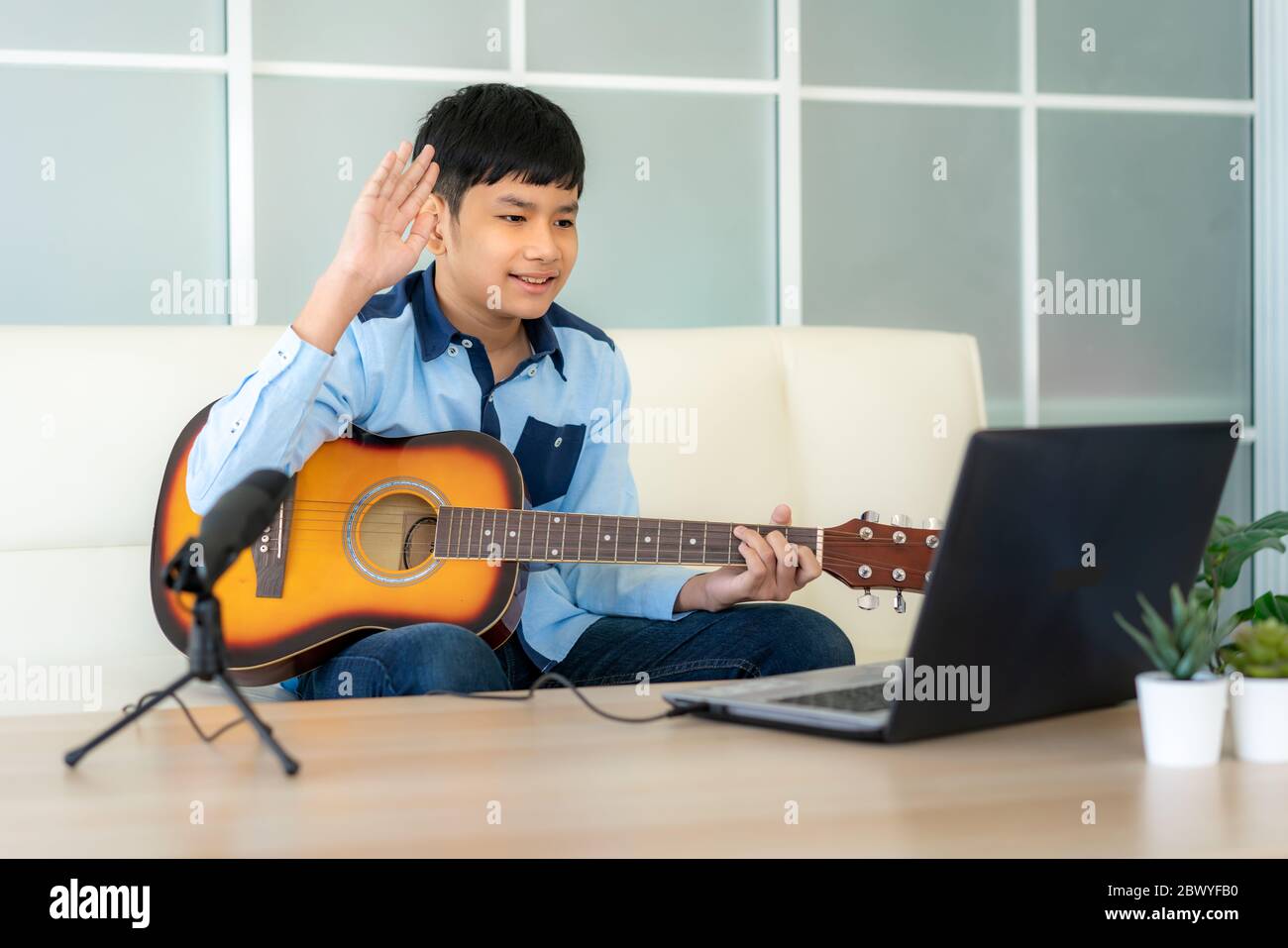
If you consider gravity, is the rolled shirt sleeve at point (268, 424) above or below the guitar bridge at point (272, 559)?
above

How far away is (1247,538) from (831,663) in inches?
42.6

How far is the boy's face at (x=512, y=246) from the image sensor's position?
1659 mm

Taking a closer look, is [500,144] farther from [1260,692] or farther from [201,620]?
[1260,692]

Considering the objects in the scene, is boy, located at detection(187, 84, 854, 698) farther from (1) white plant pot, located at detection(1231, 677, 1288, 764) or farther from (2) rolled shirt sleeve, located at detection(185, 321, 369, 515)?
(1) white plant pot, located at detection(1231, 677, 1288, 764)

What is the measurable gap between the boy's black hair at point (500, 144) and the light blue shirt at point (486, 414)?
154 mm

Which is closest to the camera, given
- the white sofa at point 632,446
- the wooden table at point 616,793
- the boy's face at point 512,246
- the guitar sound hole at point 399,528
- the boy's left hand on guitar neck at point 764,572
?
the wooden table at point 616,793

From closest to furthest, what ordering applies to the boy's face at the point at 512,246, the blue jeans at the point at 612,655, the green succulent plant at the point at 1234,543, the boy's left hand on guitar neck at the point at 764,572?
the blue jeans at the point at 612,655, the boy's left hand on guitar neck at the point at 764,572, the boy's face at the point at 512,246, the green succulent plant at the point at 1234,543

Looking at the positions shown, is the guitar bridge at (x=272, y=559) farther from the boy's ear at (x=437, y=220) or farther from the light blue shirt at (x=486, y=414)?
the boy's ear at (x=437, y=220)

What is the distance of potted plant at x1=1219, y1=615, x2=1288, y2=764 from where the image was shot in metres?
0.82

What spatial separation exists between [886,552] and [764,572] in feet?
0.49

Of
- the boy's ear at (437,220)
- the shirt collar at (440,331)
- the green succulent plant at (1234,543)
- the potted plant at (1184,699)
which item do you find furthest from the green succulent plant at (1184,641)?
the green succulent plant at (1234,543)

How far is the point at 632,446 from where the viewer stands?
196 cm
